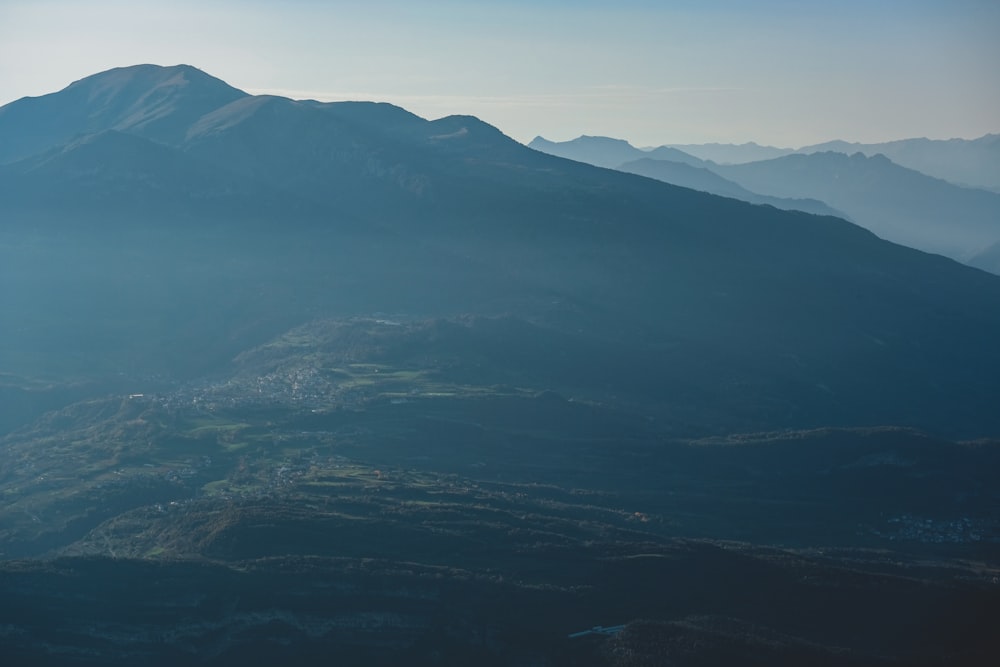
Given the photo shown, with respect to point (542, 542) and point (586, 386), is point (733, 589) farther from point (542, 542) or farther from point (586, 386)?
point (586, 386)

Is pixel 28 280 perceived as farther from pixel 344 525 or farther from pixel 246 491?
pixel 344 525

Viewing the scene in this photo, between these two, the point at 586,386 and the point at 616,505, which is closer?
the point at 616,505

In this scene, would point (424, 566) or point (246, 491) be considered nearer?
point (424, 566)

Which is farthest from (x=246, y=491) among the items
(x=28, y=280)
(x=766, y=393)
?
(x=28, y=280)

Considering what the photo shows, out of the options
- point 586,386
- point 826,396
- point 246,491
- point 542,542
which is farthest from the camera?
point 826,396

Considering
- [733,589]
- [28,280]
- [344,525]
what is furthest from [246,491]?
[28,280]

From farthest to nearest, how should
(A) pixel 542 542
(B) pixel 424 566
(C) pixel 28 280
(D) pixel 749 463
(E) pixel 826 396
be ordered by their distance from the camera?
(C) pixel 28 280, (E) pixel 826 396, (D) pixel 749 463, (A) pixel 542 542, (B) pixel 424 566

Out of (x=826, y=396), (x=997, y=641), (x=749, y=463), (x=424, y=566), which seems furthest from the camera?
(x=826, y=396)

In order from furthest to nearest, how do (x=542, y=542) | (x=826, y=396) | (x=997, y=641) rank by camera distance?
Result: (x=826, y=396) → (x=542, y=542) → (x=997, y=641)
